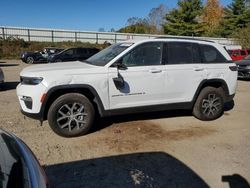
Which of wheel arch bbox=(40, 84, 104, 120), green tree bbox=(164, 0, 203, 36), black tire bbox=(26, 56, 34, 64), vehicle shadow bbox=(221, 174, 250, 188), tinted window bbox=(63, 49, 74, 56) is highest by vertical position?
green tree bbox=(164, 0, 203, 36)

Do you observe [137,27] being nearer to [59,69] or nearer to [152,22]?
[152,22]

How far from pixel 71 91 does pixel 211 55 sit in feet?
11.0

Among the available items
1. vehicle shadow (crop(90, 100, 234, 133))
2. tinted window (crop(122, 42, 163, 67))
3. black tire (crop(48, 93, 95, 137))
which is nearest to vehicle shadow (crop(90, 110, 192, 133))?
vehicle shadow (crop(90, 100, 234, 133))

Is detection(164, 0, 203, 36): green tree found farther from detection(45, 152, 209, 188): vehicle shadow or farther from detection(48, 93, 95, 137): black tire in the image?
detection(45, 152, 209, 188): vehicle shadow

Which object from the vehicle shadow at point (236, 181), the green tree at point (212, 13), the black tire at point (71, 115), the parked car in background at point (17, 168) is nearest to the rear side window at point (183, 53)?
the black tire at point (71, 115)

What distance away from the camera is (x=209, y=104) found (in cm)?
728

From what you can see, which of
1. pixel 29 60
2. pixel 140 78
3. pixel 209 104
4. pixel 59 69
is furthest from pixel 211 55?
pixel 29 60

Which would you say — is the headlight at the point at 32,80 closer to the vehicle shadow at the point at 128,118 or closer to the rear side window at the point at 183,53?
the vehicle shadow at the point at 128,118

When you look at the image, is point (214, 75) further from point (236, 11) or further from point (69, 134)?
point (236, 11)

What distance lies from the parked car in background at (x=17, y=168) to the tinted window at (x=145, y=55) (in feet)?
13.3

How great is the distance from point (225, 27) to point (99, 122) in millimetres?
55977

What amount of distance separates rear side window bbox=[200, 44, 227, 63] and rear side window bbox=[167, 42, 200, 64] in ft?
0.55

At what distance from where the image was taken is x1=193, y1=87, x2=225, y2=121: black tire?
23.5ft

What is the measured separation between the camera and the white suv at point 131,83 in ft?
19.0
